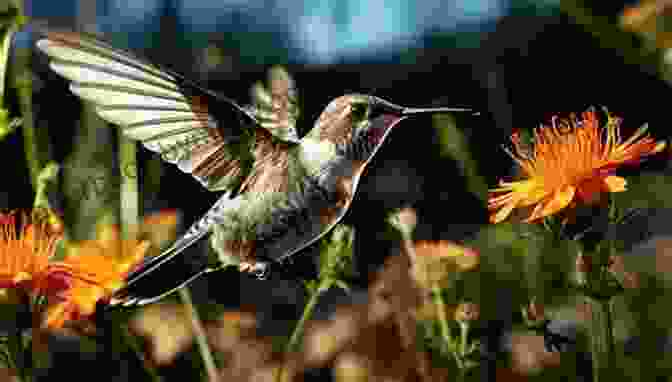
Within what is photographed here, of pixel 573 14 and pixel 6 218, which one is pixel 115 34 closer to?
pixel 573 14

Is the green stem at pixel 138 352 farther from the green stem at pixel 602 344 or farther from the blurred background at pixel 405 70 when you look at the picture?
the green stem at pixel 602 344

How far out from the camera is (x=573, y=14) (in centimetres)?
93

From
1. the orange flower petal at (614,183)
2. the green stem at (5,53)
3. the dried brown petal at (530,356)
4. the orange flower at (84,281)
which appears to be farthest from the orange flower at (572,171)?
the dried brown petal at (530,356)

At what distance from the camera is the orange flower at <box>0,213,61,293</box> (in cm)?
49

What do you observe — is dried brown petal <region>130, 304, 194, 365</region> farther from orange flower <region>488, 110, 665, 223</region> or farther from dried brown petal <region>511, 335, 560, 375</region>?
orange flower <region>488, 110, 665, 223</region>

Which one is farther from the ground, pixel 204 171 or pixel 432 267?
pixel 204 171

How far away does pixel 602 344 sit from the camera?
46 centimetres

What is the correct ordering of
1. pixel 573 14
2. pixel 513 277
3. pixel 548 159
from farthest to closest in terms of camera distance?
1. pixel 513 277
2. pixel 573 14
3. pixel 548 159

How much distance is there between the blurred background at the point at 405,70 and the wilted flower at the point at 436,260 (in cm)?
8

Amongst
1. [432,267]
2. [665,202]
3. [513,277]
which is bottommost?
[513,277]

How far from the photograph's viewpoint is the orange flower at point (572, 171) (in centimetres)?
45

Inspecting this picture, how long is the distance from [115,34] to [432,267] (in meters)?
0.87

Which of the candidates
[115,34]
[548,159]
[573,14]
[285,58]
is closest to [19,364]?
[548,159]

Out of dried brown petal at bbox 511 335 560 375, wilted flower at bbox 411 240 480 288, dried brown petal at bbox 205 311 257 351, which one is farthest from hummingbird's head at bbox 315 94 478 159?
dried brown petal at bbox 205 311 257 351
